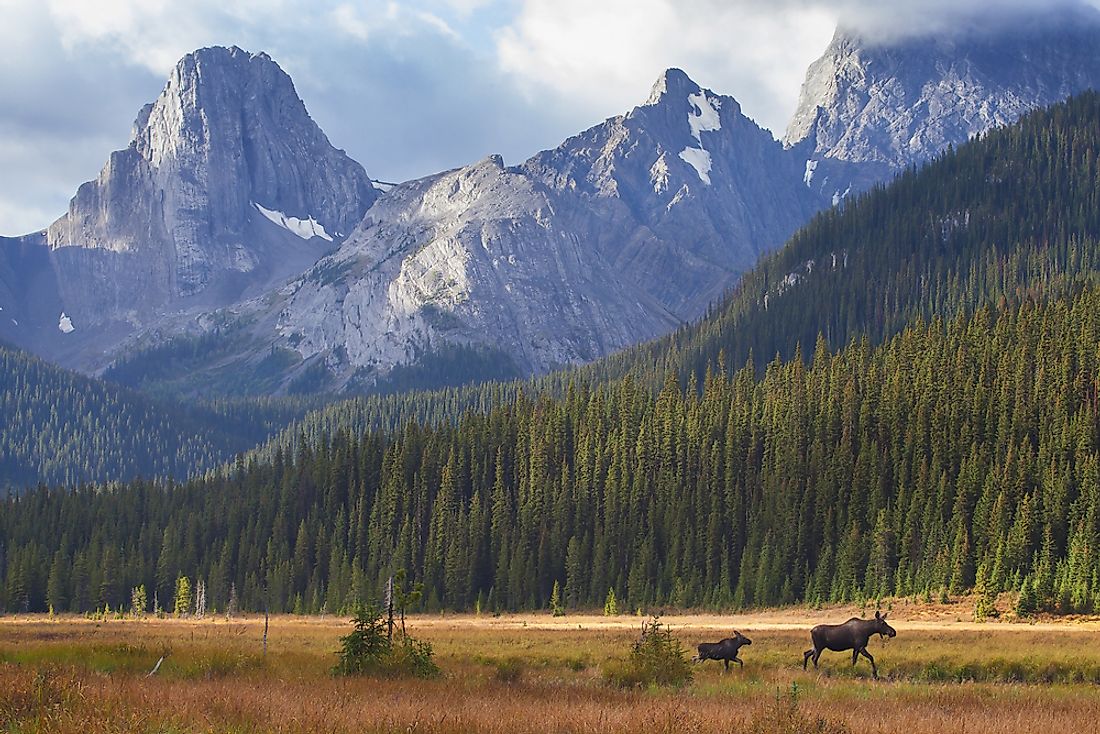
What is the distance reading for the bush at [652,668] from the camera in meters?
31.5

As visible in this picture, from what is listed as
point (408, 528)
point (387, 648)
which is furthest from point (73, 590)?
point (387, 648)

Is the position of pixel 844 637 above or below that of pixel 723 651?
above

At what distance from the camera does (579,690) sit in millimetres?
27625

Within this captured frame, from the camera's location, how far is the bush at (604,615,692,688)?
103 ft

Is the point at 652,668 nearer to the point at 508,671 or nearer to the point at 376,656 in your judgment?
the point at 508,671

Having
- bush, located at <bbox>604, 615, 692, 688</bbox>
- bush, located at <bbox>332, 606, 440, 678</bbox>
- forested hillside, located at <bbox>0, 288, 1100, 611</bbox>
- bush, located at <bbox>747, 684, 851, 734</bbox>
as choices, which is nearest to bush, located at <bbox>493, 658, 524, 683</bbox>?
bush, located at <bbox>332, 606, 440, 678</bbox>

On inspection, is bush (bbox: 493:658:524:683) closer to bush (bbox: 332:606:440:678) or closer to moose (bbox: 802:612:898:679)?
bush (bbox: 332:606:440:678)

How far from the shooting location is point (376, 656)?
31703 mm

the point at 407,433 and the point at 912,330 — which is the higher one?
the point at 912,330

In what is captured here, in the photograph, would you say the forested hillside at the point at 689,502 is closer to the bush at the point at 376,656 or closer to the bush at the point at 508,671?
the bush at the point at 508,671

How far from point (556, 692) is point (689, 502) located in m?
91.0

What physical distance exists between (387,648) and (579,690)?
7.22 m

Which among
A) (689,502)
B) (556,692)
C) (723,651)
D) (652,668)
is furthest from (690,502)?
(556,692)

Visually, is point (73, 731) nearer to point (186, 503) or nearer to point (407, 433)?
point (407, 433)
